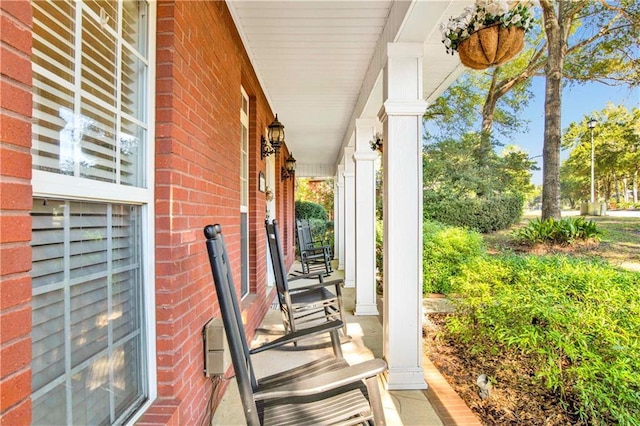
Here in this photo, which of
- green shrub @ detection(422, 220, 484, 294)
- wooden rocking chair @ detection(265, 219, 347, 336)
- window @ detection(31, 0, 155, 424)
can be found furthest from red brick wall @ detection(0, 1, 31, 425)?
green shrub @ detection(422, 220, 484, 294)

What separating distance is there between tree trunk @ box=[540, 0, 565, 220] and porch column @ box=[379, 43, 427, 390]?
7.13 m

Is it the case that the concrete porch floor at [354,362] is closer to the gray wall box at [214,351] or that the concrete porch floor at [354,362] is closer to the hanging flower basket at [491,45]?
the gray wall box at [214,351]

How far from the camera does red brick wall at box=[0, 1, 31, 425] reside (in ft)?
2.18

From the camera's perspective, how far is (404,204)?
7.89ft

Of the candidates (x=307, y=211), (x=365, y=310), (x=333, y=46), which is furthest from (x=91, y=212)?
(x=307, y=211)

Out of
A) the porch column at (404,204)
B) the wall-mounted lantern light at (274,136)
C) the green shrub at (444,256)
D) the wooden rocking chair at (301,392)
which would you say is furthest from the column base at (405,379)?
the green shrub at (444,256)

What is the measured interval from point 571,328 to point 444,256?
370 centimetres

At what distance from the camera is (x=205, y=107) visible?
1.94 metres

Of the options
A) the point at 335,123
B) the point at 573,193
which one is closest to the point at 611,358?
the point at 335,123

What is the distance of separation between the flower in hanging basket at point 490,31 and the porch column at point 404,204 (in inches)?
22.3

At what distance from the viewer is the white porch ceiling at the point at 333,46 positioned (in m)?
2.32

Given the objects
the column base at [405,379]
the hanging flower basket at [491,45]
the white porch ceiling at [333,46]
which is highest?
the white porch ceiling at [333,46]

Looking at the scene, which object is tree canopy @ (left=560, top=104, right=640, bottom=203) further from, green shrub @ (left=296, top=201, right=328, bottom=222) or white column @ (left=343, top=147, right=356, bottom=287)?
white column @ (left=343, top=147, right=356, bottom=287)

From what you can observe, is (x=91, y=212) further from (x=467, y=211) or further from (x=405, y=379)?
(x=467, y=211)
